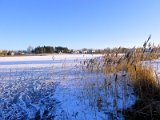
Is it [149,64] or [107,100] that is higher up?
[149,64]

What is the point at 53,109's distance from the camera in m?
6.25

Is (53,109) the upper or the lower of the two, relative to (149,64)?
lower

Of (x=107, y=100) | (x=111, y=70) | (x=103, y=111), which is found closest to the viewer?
(x=103, y=111)

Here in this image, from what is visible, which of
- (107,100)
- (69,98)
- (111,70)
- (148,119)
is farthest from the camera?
(111,70)

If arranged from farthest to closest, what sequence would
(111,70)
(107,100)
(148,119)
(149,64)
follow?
(111,70)
(149,64)
(107,100)
(148,119)

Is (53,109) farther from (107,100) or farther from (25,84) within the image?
(25,84)

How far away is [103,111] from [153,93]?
1.40m

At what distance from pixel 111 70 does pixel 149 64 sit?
3.79ft

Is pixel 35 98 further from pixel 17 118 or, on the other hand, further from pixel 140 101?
pixel 140 101

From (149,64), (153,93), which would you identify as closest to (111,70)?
(149,64)

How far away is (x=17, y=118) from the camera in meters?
5.97

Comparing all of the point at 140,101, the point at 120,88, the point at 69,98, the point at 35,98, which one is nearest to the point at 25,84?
the point at 35,98

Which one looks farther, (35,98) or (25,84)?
(25,84)

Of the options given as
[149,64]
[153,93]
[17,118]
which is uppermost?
[149,64]
